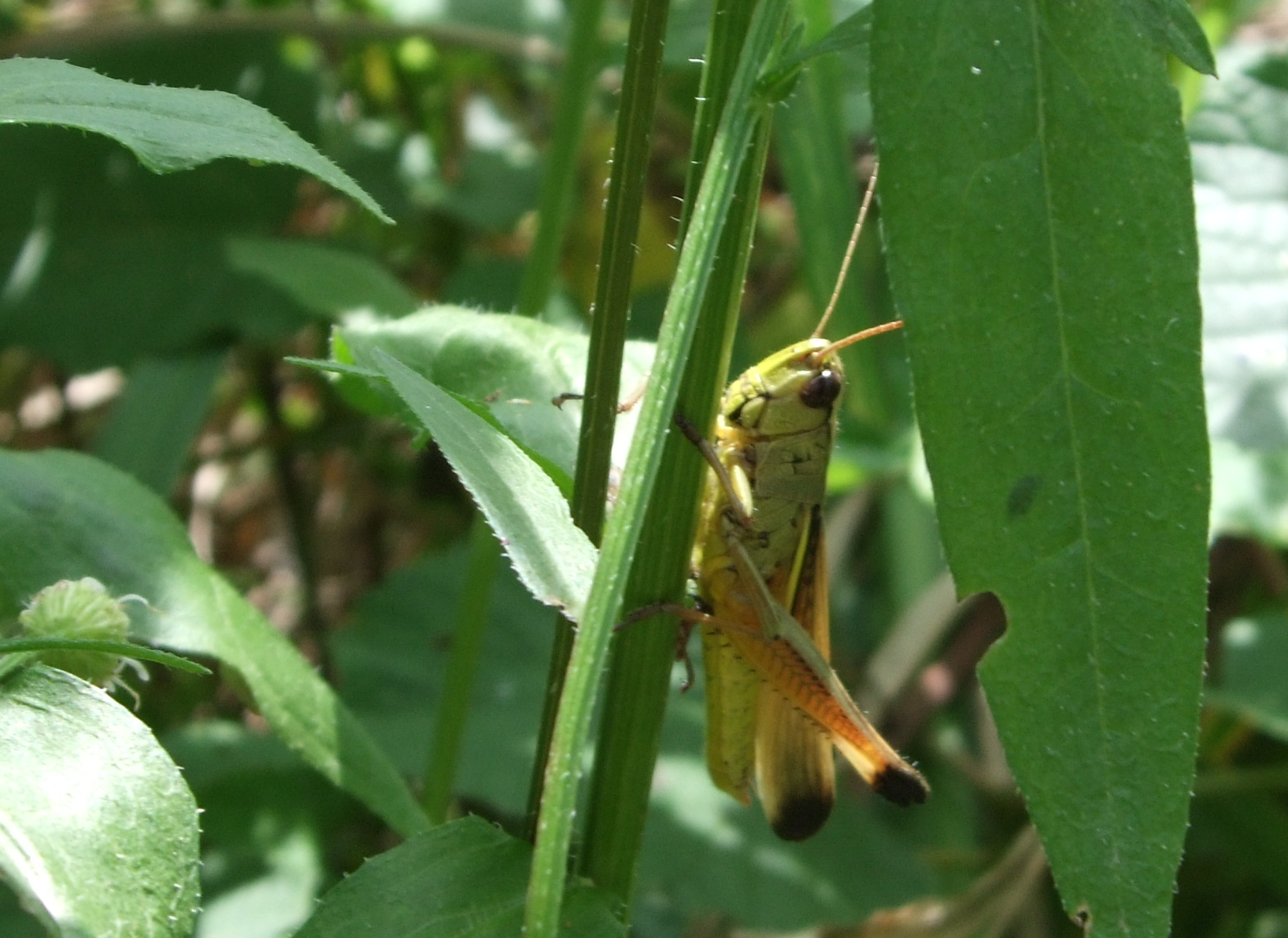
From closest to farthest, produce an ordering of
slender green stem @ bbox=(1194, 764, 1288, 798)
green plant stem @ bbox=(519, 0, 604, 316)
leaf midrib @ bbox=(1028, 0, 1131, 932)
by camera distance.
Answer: leaf midrib @ bbox=(1028, 0, 1131, 932) → green plant stem @ bbox=(519, 0, 604, 316) → slender green stem @ bbox=(1194, 764, 1288, 798)

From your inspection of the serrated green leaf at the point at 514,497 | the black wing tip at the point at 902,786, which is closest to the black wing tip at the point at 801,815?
the black wing tip at the point at 902,786

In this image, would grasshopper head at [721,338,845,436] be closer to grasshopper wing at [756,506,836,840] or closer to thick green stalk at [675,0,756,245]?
grasshopper wing at [756,506,836,840]

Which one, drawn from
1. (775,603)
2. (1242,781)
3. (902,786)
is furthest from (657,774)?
(1242,781)

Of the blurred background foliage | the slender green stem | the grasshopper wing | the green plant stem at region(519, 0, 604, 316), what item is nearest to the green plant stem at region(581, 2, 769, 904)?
the grasshopper wing

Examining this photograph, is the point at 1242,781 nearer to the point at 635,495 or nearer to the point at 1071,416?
the point at 1071,416

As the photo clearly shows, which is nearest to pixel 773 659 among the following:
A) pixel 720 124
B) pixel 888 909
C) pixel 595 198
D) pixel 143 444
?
pixel 720 124

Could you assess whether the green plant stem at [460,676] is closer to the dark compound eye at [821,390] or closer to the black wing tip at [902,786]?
the dark compound eye at [821,390]
